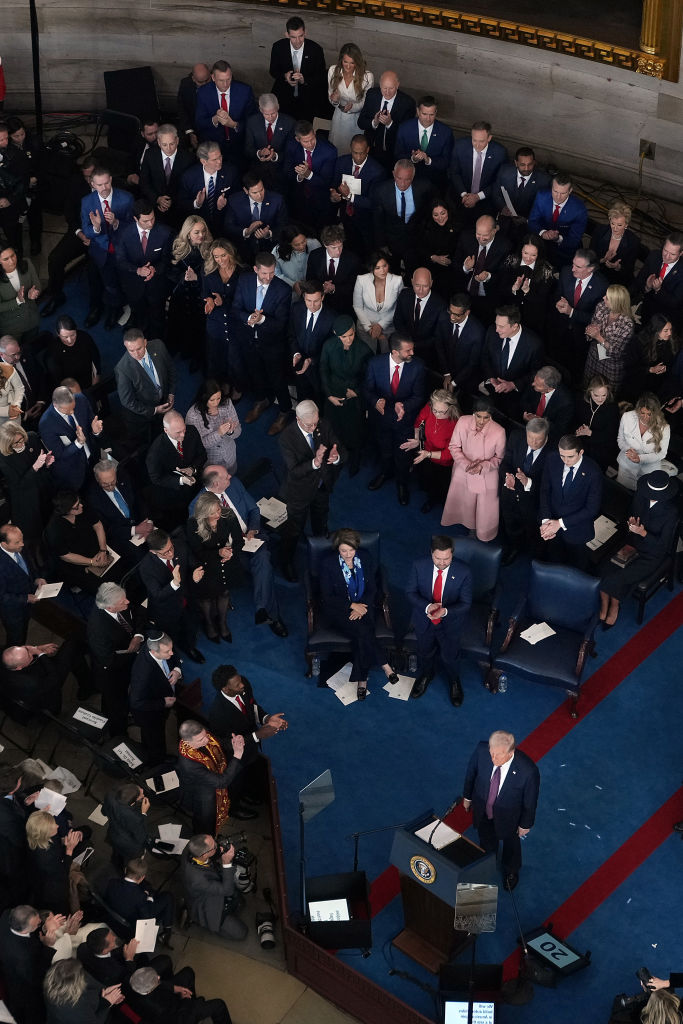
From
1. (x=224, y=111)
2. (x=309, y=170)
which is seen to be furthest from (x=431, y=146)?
(x=224, y=111)

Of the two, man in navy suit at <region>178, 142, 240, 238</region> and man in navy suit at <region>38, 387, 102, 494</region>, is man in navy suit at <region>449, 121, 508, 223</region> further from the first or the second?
man in navy suit at <region>38, 387, 102, 494</region>

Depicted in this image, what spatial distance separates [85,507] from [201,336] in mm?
2767

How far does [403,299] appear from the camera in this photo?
40.4 ft

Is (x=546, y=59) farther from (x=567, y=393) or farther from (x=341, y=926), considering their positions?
(x=341, y=926)

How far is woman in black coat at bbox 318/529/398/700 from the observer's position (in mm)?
10656

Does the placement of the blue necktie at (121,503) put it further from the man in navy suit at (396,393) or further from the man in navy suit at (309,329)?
the man in navy suit at (396,393)

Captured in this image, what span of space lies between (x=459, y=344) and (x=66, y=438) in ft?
10.8

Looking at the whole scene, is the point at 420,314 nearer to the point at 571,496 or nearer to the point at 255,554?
the point at 571,496

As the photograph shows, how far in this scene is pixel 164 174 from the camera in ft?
44.8

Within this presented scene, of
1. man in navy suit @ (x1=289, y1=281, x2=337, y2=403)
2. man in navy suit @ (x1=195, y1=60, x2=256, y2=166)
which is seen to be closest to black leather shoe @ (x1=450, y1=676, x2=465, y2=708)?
man in navy suit @ (x1=289, y1=281, x2=337, y2=403)

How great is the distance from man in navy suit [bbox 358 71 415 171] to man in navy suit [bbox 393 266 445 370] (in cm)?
207

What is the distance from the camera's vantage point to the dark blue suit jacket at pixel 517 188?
42.7 ft

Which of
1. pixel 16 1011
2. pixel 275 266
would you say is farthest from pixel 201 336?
pixel 16 1011

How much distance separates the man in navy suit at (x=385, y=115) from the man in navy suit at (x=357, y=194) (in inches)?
11.7
